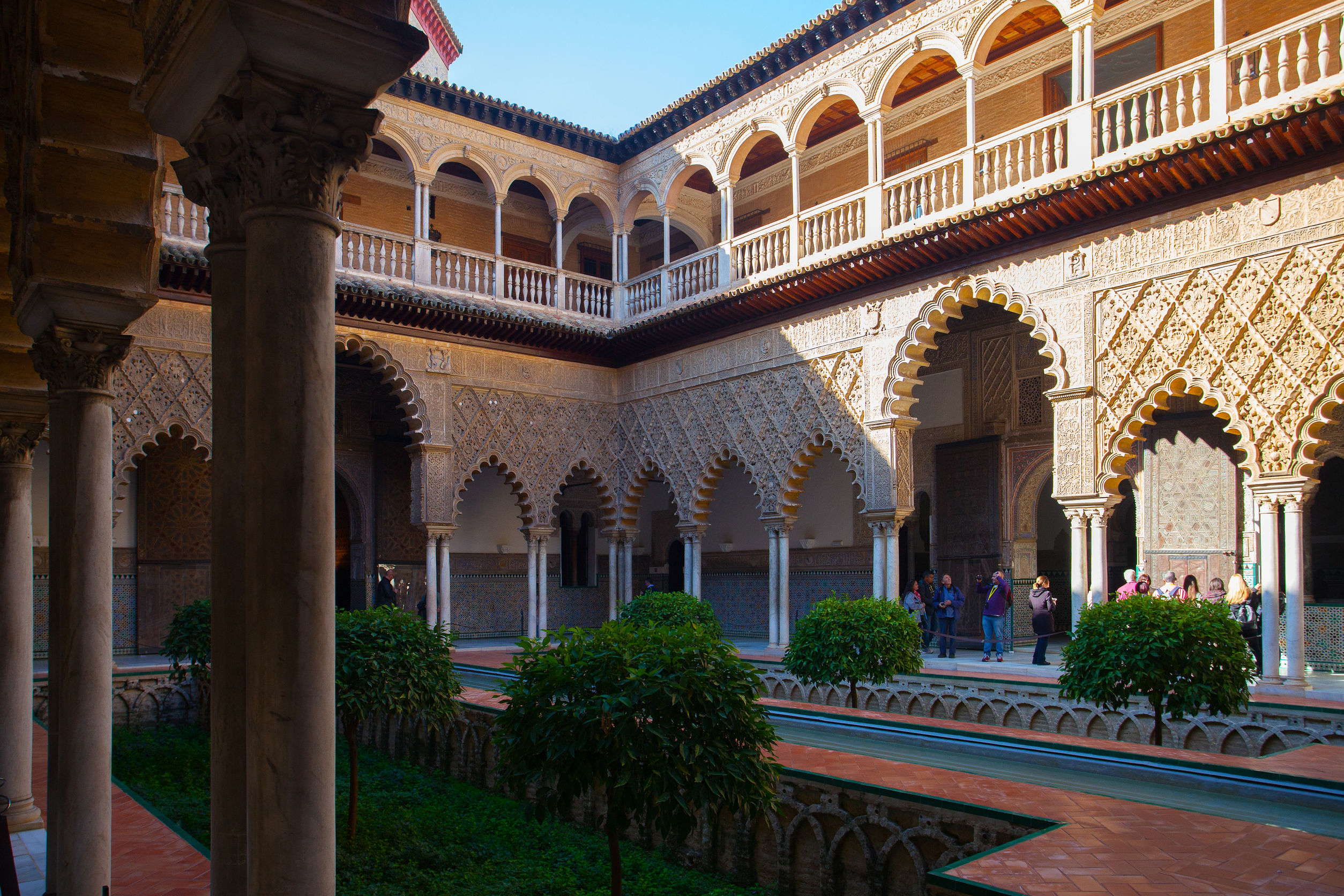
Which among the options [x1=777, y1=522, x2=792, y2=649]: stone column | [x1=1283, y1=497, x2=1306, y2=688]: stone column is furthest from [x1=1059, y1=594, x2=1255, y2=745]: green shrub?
[x1=777, y1=522, x2=792, y2=649]: stone column

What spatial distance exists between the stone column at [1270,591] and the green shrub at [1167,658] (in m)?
1.87

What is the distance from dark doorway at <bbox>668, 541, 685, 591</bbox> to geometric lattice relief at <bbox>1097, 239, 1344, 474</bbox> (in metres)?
9.99

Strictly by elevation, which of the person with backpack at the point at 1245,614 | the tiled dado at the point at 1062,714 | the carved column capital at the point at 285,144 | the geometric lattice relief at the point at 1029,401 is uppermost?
the geometric lattice relief at the point at 1029,401

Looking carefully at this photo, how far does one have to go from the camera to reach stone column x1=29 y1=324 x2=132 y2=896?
4051 millimetres

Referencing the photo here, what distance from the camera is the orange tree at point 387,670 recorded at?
5.86 metres

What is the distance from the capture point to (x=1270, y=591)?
27.6 feet

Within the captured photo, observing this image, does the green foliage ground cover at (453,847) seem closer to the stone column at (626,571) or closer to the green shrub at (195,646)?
the green shrub at (195,646)

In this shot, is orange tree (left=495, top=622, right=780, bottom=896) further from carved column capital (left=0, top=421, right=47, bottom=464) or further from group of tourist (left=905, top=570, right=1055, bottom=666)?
group of tourist (left=905, top=570, right=1055, bottom=666)

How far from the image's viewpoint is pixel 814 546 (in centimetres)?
1556

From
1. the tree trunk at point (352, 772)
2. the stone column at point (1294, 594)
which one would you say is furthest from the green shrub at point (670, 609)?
the stone column at point (1294, 594)

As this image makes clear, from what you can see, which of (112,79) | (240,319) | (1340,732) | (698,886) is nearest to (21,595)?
A: (112,79)

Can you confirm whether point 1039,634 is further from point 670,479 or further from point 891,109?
point 891,109

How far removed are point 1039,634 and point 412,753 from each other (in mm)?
6808

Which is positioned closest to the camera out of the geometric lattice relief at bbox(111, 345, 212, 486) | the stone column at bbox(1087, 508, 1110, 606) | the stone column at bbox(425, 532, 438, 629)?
the stone column at bbox(1087, 508, 1110, 606)
